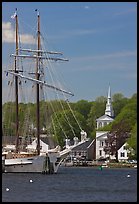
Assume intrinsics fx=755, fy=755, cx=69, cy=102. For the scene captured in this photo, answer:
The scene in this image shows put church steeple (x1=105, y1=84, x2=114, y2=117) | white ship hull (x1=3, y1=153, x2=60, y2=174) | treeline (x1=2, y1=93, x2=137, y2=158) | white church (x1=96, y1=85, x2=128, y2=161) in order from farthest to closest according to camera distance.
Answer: church steeple (x1=105, y1=84, x2=114, y2=117) → white church (x1=96, y1=85, x2=128, y2=161) → treeline (x1=2, y1=93, x2=137, y2=158) → white ship hull (x1=3, y1=153, x2=60, y2=174)

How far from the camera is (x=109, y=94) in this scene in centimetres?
16500

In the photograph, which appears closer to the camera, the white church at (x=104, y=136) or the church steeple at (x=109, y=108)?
the white church at (x=104, y=136)

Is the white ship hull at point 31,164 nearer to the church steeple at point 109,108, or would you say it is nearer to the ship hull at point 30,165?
the ship hull at point 30,165

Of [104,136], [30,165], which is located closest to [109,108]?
[104,136]

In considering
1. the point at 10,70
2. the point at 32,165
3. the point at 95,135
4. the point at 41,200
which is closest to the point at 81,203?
the point at 41,200

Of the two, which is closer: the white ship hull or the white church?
the white ship hull

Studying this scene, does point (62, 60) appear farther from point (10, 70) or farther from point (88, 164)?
point (88, 164)

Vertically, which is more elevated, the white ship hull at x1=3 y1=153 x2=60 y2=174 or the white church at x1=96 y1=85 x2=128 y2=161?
the white church at x1=96 y1=85 x2=128 y2=161

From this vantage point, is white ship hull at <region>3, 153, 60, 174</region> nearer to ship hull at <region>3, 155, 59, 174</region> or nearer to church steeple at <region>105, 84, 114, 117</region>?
ship hull at <region>3, 155, 59, 174</region>

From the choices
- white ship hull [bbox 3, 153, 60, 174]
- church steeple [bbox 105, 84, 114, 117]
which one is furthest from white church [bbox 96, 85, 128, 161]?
white ship hull [bbox 3, 153, 60, 174]

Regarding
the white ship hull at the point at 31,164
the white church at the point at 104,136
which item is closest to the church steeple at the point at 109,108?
the white church at the point at 104,136

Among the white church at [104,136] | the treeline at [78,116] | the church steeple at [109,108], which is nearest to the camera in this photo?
the treeline at [78,116]

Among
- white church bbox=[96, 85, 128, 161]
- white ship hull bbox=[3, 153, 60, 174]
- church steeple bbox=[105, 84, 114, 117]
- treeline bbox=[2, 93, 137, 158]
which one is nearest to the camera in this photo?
white ship hull bbox=[3, 153, 60, 174]

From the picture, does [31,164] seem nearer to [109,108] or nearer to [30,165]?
[30,165]
